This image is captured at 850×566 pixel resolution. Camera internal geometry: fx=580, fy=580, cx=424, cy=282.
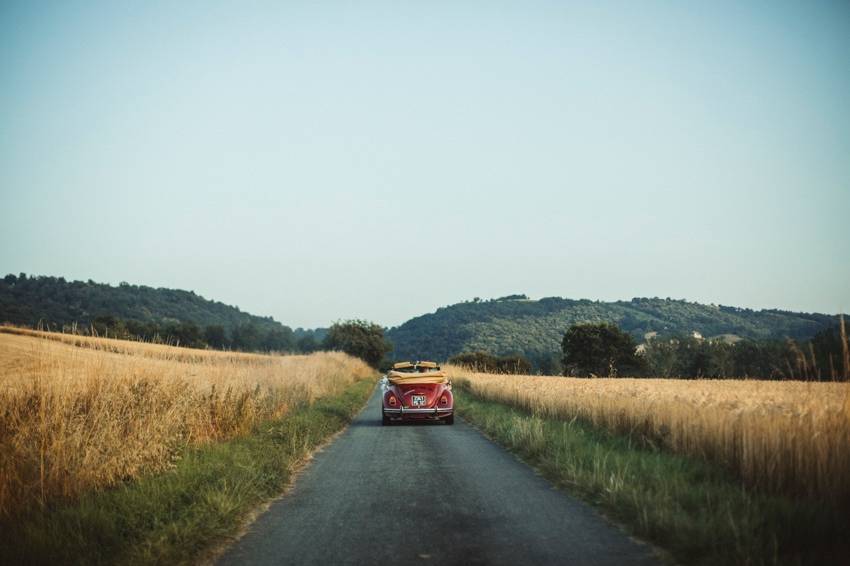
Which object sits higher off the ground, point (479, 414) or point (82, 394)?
point (82, 394)

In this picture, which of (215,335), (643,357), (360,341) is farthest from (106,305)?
(643,357)

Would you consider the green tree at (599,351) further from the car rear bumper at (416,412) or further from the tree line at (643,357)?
the car rear bumper at (416,412)

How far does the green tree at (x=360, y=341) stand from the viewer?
84500 millimetres

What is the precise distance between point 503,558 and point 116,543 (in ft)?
12.0

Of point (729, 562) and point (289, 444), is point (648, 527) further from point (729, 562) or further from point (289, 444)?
point (289, 444)

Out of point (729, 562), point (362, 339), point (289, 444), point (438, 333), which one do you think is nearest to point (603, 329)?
point (362, 339)

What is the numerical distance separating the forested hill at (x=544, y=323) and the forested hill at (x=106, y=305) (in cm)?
4098

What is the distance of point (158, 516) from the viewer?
20.9ft

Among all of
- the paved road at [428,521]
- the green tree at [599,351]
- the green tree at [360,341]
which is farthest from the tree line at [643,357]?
the paved road at [428,521]

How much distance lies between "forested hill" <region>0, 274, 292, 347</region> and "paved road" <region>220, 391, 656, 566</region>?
6.42 m

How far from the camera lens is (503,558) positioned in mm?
5227

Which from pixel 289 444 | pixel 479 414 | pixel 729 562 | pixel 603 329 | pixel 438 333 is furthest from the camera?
pixel 438 333

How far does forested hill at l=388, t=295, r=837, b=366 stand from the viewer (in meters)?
108

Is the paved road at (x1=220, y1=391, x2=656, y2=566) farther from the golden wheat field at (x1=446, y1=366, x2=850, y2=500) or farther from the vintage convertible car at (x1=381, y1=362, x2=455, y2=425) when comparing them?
the vintage convertible car at (x1=381, y1=362, x2=455, y2=425)
